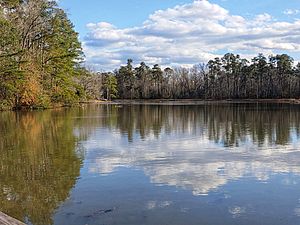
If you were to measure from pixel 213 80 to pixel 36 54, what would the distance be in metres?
70.1

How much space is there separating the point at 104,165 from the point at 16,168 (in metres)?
2.27

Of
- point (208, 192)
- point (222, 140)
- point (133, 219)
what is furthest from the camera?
point (222, 140)

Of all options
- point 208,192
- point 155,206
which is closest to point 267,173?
point 208,192

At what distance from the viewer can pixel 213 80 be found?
106750 millimetres

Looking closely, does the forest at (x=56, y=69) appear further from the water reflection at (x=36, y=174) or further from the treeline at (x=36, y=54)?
the water reflection at (x=36, y=174)

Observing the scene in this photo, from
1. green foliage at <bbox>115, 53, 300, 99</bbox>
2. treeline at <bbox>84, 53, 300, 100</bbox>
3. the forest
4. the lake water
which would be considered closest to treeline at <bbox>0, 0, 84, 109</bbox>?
the forest

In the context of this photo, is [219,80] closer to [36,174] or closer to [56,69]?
[56,69]

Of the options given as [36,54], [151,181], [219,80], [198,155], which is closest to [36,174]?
[151,181]

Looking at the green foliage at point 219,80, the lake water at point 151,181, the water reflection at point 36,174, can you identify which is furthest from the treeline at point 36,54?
the green foliage at point 219,80

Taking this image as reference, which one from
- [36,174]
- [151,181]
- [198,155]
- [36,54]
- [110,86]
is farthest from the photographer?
[110,86]

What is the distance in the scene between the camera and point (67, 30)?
45.9m

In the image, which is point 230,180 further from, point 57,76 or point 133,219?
point 57,76

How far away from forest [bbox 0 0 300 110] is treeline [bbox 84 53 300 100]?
23 centimetres

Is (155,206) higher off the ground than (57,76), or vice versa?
(57,76)
